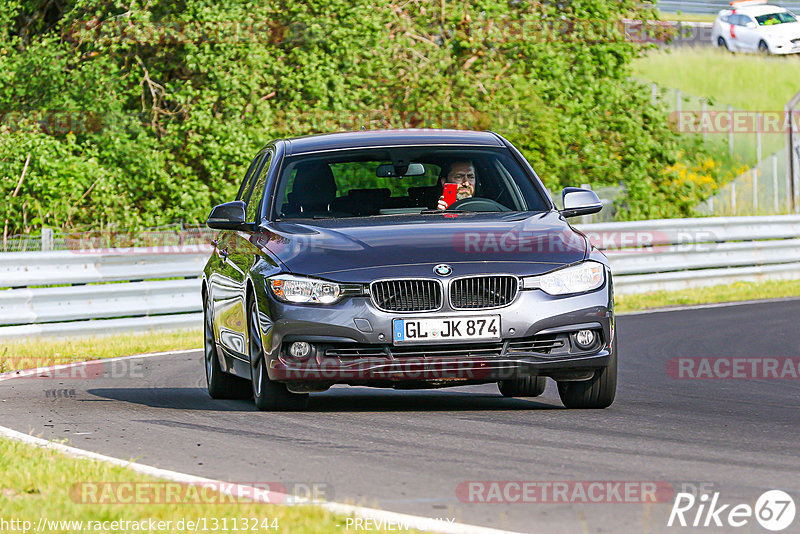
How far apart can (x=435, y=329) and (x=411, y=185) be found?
1.94m

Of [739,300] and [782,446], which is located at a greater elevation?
[782,446]

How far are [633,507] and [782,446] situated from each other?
6.32 feet

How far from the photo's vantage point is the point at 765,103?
49.8m

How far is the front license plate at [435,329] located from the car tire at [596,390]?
901 millimetres

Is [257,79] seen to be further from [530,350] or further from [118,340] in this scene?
[530,350]

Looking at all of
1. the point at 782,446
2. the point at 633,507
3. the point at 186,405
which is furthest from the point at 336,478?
the point at 186,405

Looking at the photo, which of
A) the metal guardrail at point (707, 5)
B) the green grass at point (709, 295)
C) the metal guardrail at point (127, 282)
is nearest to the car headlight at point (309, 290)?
the metal guardrail at point (127, 282)

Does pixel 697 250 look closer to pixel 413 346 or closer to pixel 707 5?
pixel 413 346

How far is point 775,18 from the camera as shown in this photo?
48031 millimetres

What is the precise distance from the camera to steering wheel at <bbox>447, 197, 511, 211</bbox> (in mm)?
9562

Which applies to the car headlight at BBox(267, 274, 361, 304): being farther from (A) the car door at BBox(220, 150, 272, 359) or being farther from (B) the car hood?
(A) the car door at BBox(220, 150, 272, 359)

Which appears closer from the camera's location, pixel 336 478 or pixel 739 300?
pixel 336 478

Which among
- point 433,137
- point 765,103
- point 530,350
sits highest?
point 433,137

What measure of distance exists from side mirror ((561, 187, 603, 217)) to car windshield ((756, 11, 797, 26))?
130 ft
